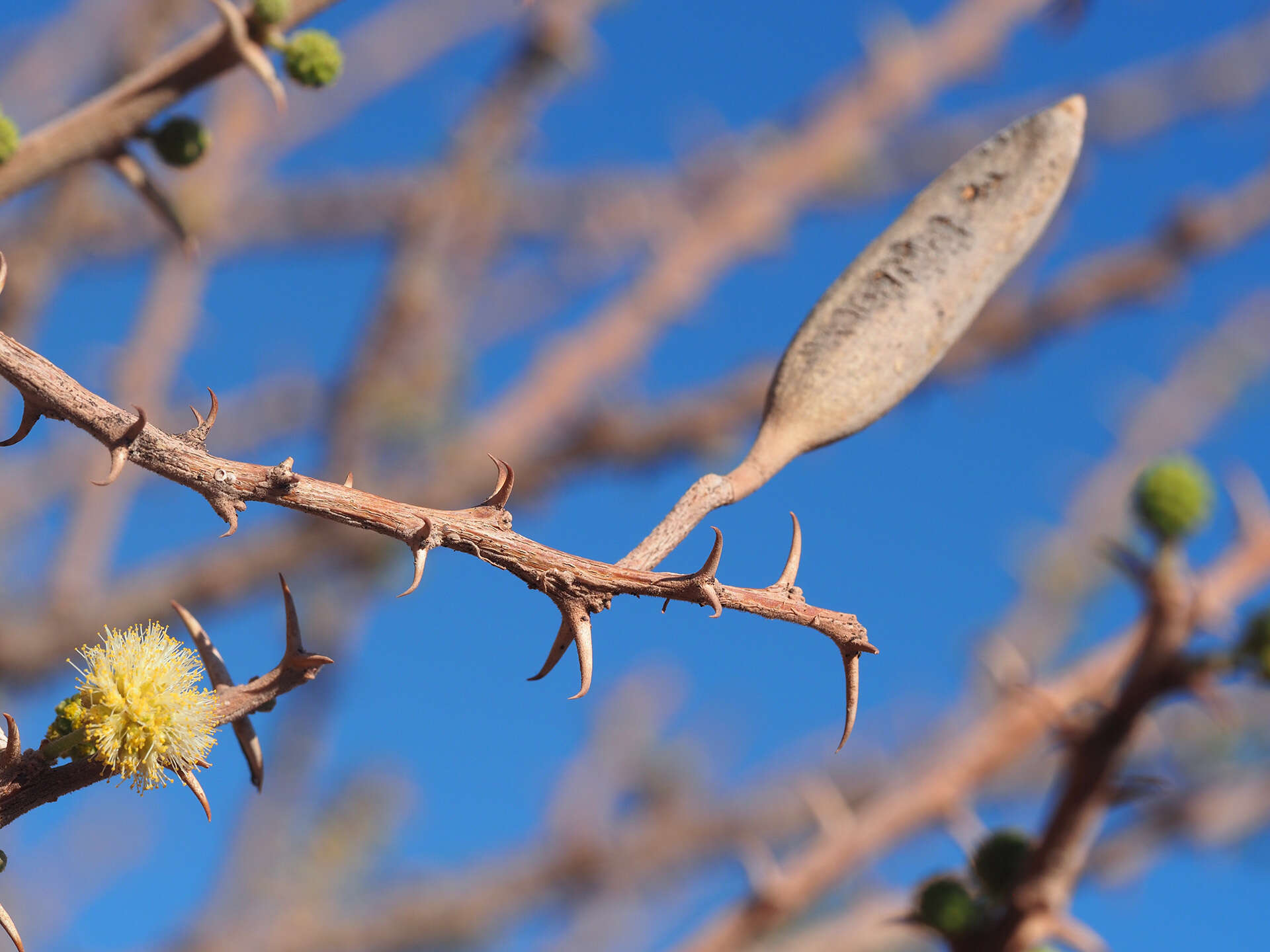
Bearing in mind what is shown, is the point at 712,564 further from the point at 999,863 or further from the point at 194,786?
the point at 999,863

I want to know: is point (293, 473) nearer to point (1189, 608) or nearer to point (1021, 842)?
point (1189, 608)

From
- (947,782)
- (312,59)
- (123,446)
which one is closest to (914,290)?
(123,446)

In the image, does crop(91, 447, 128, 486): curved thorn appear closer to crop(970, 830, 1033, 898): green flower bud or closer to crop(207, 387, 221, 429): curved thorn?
crop(207, 387, 221, 429): curved thorn

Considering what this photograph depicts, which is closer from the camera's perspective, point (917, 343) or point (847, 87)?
point (917, 343)

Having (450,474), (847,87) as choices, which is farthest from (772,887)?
(847,87)

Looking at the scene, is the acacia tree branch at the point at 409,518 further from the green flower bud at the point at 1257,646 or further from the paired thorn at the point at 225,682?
the green flower bud at the point at 1257,646

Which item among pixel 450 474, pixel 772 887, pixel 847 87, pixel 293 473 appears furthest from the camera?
pixel 847 87

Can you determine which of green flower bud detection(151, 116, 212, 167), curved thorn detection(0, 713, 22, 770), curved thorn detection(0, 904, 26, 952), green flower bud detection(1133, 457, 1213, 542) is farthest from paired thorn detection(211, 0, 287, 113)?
green flower bud detection(1133, 457, 1213, 542)
